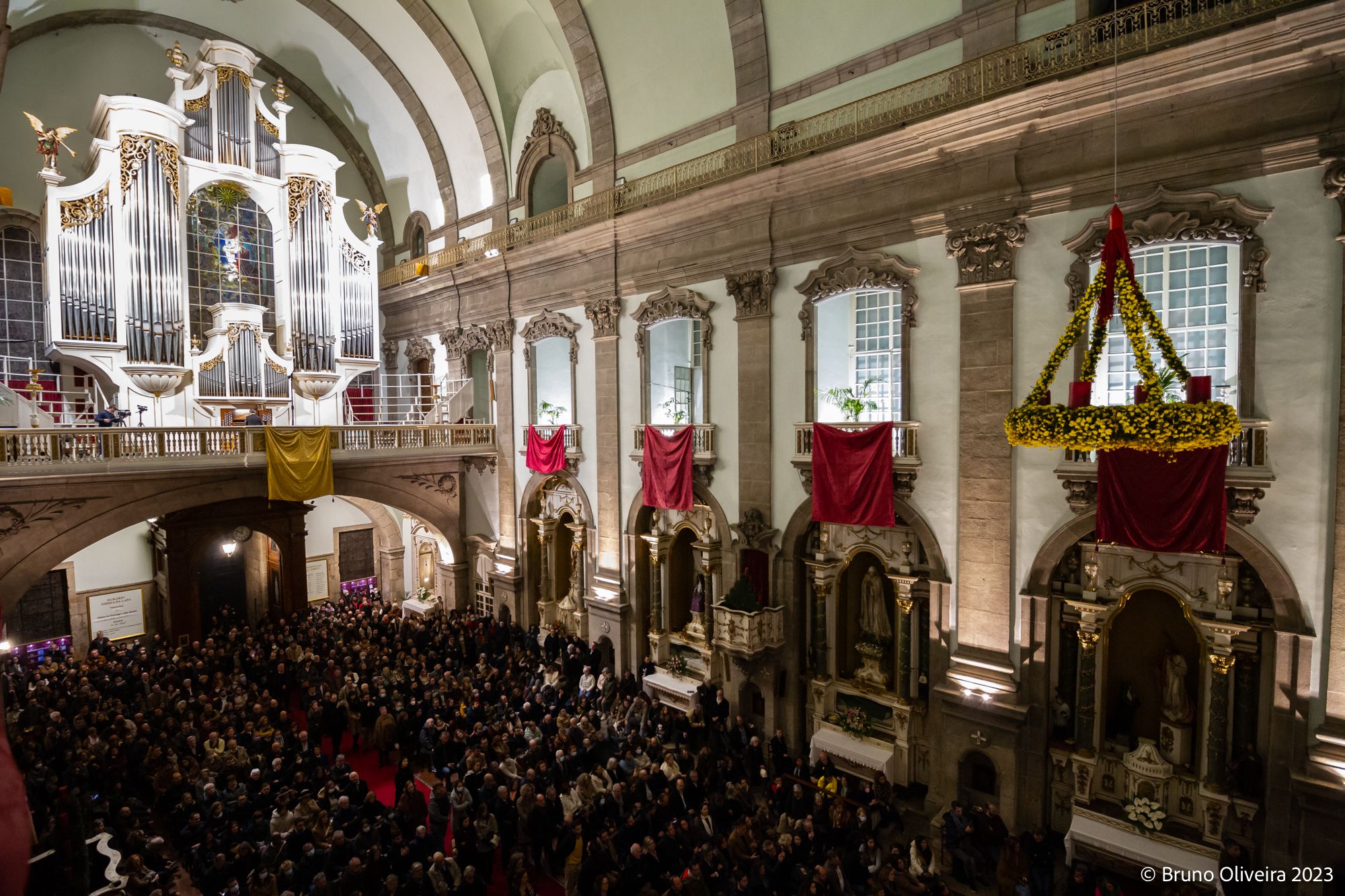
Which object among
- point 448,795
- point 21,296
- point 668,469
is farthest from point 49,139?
point 448,795

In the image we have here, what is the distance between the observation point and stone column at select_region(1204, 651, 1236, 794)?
425 inches

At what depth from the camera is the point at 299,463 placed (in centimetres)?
1820

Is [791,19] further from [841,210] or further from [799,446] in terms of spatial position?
[799,446]

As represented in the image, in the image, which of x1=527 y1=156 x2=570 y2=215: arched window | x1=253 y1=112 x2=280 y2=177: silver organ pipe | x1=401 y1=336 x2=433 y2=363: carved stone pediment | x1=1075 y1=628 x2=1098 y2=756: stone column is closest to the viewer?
x1=1075 y1=628 x2=1098 y2=756: stone column

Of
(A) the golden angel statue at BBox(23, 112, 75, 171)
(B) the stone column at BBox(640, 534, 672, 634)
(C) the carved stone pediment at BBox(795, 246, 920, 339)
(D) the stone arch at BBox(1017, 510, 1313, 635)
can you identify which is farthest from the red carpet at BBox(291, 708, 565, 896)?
(A) the golden angel statue at BBox(23, 112, 75, 171)

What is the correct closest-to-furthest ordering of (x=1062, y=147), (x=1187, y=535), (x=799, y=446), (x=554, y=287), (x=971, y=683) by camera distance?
(x=1187, y=535) < (x=1062, y=147) < (x=971, y=683) < (x=799, y=446) < (x=554, y=287)

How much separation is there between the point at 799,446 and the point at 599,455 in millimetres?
6096

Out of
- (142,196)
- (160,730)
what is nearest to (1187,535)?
(160,730)

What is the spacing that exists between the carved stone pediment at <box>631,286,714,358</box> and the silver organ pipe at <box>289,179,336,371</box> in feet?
31.5

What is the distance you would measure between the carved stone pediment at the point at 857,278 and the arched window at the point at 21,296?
20291mm

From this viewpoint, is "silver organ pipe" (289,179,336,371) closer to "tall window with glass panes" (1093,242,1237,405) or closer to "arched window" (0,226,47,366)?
"arched window" (0,226,47,366)

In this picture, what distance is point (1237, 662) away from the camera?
1074cm

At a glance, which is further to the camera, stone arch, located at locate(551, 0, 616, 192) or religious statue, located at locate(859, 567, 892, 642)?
stone arch, located at locate(551, 0, 616, 192)

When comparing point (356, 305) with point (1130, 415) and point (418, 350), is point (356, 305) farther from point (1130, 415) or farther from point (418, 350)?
point (1130, 415)
